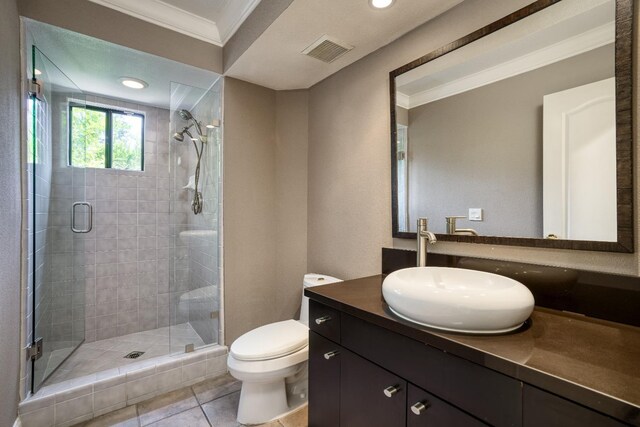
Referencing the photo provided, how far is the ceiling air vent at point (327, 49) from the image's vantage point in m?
1.69

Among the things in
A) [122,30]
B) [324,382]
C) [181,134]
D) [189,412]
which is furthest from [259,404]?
[122,30]

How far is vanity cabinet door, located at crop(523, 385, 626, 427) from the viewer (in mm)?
578

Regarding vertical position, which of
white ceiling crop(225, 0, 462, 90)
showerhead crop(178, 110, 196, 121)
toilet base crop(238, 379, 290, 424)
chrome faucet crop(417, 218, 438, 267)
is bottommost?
toilet base crop(238, 379, 290, 424)

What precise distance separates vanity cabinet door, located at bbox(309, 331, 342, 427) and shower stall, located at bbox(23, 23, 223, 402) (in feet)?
3.79

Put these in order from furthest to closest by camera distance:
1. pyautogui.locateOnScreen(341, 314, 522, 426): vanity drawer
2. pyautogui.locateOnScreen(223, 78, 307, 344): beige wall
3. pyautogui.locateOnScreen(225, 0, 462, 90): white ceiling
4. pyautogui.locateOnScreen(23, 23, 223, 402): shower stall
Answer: pyautogui.locateOnScreen(223, 78, 307, 344): beige wall, pyautogui.locateOnScreen(23, 23, 223, 402): shower stall, pyautogui.locateOnScreen(225, 0, 462, 90): white ceiling, pyautogui.locateOnScreen(341, 314, 522, 426): vanity drawer

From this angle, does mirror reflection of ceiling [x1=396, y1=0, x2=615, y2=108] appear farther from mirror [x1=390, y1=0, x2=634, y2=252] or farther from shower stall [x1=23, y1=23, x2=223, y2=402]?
shower stall [x1=23, y1=23, x2=223, y2=402]

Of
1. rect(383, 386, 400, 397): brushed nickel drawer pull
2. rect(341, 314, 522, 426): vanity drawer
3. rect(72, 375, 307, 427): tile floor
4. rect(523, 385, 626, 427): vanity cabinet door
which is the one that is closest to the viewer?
rect(523, 385, 626, 427): vanity cabinet door

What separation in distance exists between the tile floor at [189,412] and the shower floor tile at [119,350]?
0.93ft

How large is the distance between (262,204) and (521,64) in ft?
6.15

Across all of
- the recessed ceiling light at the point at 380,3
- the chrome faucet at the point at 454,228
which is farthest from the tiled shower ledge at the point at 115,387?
the recessed ceiling light at the point at 380,3

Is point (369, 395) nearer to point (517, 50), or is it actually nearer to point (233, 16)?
point (517, 50)

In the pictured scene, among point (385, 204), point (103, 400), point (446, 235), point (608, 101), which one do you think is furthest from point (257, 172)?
point (608, 101)

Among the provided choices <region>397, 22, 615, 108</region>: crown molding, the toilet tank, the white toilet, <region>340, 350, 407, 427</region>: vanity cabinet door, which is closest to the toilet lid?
the white toilet

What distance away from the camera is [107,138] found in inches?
110
